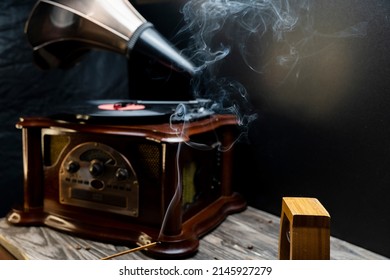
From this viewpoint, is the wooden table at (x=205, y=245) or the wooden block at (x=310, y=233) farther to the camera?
the wooden table at (x=205, y=245)

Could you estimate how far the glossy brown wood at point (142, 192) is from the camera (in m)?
0.90

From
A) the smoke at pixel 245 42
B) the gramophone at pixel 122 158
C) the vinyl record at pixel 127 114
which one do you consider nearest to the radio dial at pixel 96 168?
the gramophone at pixel 122 158

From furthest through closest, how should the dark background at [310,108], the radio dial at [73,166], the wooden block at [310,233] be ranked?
the radio dial at [73,166] < the dark background at [310,108] < the wooden block at [310,233]

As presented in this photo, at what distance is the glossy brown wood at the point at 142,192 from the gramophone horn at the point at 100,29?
25 centimetres

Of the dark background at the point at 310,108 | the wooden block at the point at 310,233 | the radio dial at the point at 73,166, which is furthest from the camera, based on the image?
the radio dial at the point at 73,166

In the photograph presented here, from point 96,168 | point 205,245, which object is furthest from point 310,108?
point 96,168

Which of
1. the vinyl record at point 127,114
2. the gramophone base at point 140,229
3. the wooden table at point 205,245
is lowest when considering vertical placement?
the wooden table at point 205,245

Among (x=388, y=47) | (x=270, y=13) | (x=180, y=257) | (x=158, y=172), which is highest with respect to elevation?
(x=270, y=13)

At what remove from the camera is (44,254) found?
90 centimetres

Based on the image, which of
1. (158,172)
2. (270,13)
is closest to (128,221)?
(158,172)

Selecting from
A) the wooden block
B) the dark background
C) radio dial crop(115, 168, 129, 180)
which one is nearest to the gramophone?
radio dial crop(115, 168, 129, 180)

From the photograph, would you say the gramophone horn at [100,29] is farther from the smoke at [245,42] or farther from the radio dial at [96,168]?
the radio dial at [96,168]
